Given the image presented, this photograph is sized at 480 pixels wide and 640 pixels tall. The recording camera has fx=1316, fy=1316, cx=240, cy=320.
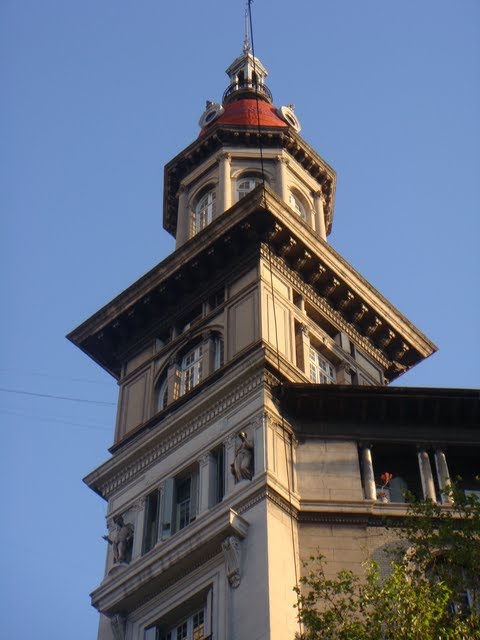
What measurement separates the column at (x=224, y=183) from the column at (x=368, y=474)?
1470cm

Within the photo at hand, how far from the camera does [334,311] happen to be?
47594mm

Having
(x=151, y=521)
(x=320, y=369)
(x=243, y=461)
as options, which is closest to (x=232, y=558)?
(x=243, y=461)

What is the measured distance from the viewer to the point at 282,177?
53.0 metres

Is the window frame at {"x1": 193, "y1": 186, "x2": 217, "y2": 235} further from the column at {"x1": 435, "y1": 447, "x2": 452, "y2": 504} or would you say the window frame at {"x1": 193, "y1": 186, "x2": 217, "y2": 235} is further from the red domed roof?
the column at {"x1": 435, "y1": 447, "x2": 452, "y2": 504}

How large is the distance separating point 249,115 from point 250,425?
21865 millimetres

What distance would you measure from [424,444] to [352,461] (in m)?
2.37

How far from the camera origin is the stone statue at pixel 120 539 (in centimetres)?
3934

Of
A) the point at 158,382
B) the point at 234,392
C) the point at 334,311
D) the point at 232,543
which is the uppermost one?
the point at 334,311

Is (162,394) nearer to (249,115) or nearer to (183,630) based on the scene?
(183,630)

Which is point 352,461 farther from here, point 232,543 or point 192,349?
point 192,349

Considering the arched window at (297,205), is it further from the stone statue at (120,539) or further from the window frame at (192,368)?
the stone statue at (120,539)

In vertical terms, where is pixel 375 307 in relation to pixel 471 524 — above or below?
above

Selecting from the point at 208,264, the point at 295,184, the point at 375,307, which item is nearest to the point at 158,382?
the point at 208,264

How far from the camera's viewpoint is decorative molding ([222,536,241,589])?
114 ft
